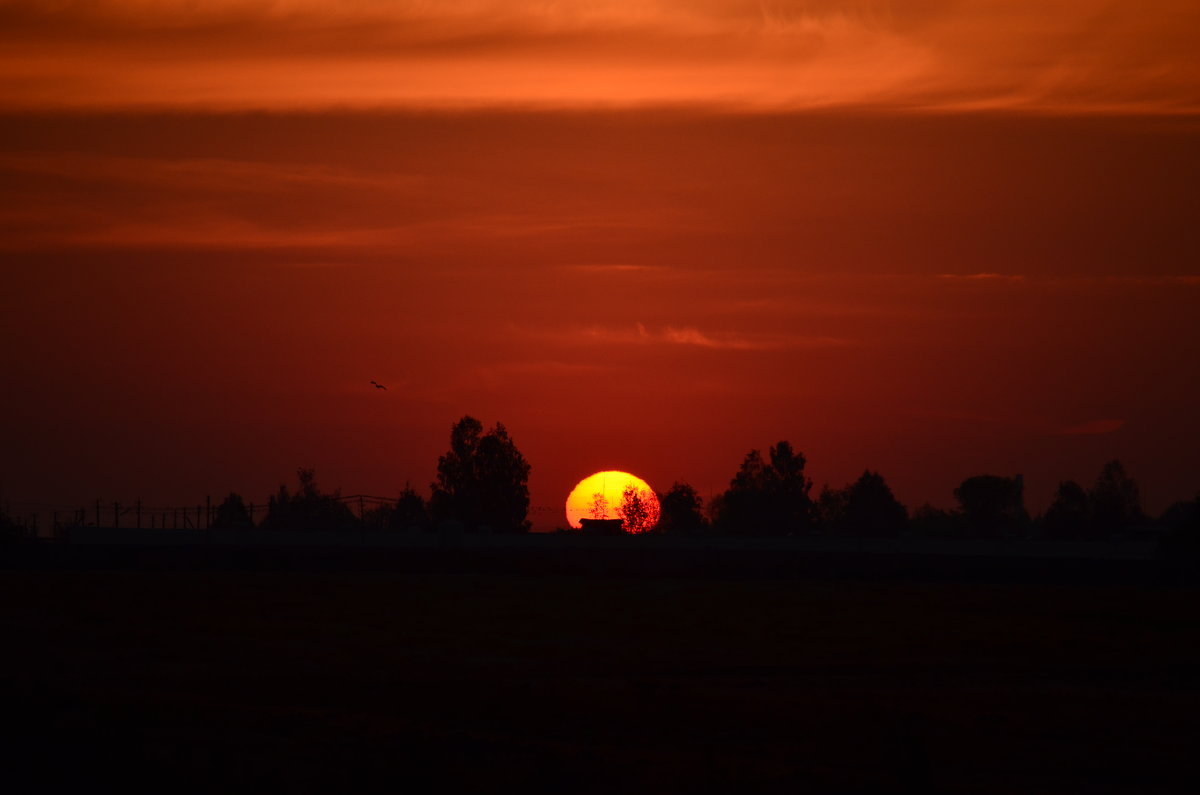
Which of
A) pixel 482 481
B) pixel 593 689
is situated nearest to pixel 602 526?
pixel 482 481

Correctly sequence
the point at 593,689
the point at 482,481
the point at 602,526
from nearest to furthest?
the point at 593,689 < the point at 602,526 < the point at 482,481

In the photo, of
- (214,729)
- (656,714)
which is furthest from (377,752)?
(656,714)

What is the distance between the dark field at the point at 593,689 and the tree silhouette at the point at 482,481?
8869cm

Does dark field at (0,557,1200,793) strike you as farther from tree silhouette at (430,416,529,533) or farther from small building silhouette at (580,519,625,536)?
tree silhouette at (430,416,529,533)

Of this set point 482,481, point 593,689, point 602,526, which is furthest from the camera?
point 482,481

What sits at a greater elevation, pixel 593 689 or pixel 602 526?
pixel 602 526

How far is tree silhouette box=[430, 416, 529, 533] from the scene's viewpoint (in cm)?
15575

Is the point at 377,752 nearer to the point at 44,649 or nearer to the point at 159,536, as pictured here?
the point at 44,649

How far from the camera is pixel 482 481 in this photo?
158 meters

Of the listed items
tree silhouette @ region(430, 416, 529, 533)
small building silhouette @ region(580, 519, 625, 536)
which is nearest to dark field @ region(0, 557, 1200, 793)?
small building silhouette @ region(580, 519, 625, 536)

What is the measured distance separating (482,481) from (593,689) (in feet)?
408

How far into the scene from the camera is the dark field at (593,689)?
2294cm

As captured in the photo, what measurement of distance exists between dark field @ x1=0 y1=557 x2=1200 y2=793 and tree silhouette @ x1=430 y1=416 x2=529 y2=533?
291 ft

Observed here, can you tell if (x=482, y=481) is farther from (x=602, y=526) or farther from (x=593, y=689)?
(x=593, y=689)
